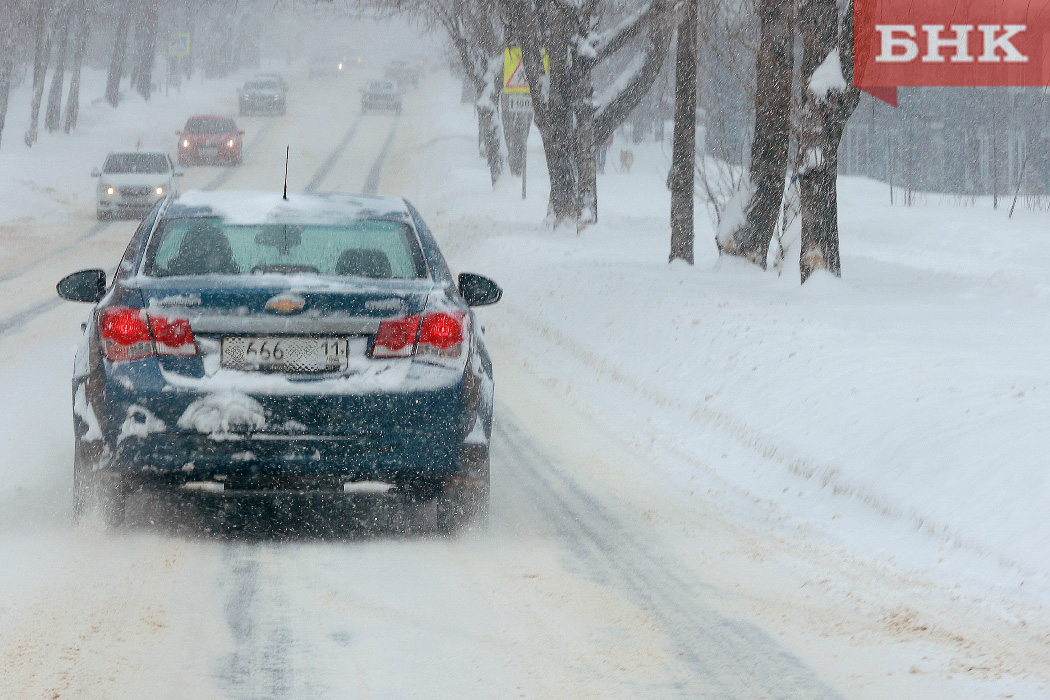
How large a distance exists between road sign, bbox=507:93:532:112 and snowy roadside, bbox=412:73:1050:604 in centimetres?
678

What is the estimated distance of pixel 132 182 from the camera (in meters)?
31.4

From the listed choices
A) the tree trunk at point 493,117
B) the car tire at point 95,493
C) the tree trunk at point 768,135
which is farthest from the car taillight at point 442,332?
the tree trunk at point 493,117

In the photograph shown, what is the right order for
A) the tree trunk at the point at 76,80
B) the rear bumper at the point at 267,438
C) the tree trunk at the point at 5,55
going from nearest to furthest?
the rear bumper at the point at 267,438 → the tree trunk at the point at 5,55 → the tree trunk at the point at 76,80

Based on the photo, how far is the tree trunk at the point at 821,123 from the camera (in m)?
13.5

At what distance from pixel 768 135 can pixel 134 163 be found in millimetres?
19049

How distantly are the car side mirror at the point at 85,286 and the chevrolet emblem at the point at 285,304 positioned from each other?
145 centimetres

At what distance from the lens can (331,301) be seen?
6.05 metres

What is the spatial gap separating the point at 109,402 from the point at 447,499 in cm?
150

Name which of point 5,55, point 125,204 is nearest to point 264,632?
point 125,204

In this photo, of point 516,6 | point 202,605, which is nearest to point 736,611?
point 202,605

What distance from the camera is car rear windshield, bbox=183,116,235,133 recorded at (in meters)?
46.0

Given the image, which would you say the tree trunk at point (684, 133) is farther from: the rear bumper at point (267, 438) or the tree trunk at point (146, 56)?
the tree trunk at point (146, 56)

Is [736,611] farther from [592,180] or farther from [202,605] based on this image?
[592,180]

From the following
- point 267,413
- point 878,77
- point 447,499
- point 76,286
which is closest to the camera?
point 267,413
